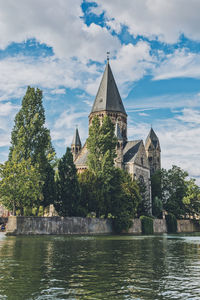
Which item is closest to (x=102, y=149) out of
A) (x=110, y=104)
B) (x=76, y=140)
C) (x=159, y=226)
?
(x=159, y=226)

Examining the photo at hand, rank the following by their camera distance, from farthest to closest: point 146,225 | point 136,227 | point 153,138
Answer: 1. point 153,138
2. point 146,225
3. point 136,227

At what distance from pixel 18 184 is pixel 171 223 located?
40099 millimetres

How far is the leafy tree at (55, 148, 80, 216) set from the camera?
42.2 m

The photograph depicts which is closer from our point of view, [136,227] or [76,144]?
[136,227]

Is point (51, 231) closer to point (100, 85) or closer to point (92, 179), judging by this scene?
point (92, 179)

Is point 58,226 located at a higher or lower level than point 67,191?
lower

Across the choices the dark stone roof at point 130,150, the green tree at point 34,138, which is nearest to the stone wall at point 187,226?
the dark stone roof at point 130,150

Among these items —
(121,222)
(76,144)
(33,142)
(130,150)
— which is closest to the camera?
(33,142)

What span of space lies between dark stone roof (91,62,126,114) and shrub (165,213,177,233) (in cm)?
2981

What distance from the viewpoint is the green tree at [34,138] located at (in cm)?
4000

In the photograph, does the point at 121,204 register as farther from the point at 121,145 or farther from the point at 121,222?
the point at 121,145

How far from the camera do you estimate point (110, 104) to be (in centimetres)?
8712

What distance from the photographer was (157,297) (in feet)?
26.1

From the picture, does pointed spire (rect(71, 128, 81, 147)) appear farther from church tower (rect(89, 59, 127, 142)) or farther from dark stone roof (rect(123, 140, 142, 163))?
dark stone roof (rect(123, 140, 142, 163))
